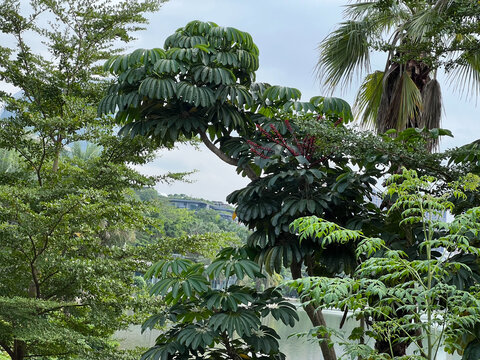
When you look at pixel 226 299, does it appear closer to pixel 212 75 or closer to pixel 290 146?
pixel 290 146

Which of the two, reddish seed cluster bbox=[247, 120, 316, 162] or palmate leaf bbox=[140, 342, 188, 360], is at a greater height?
reddish seed cluster bbox=[247, 120, 316, 162]

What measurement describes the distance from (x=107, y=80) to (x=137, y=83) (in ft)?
5.09

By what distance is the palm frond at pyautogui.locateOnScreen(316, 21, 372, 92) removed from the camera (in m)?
5.23

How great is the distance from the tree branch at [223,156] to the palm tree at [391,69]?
132 centimetres

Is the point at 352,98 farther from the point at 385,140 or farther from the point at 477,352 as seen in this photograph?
the point at 477,352

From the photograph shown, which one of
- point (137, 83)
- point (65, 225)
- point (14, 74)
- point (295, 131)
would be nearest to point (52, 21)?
point (14, 74)

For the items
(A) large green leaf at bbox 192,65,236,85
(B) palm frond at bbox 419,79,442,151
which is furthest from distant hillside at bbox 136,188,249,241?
(A) large green leaf at bbox 192,65,236,85

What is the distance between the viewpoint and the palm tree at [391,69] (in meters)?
4.84

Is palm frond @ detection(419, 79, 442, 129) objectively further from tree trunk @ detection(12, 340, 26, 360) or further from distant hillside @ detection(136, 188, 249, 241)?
distant hillside @ detection(136, 188, 249, 241)

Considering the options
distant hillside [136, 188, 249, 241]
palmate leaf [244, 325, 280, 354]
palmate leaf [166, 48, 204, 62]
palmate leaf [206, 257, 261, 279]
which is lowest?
palmate leaf [244, 325, 280, 354]

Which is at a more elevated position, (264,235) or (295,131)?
(295,131)

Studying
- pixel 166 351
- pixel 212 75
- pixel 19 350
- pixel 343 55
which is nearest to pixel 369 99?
pixel 343 55

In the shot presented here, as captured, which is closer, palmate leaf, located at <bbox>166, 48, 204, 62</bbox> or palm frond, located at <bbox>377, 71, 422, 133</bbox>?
palmate leaf, located at <bbox>166, 48, 204, 62</bbox>

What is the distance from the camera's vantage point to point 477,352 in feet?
9.65
